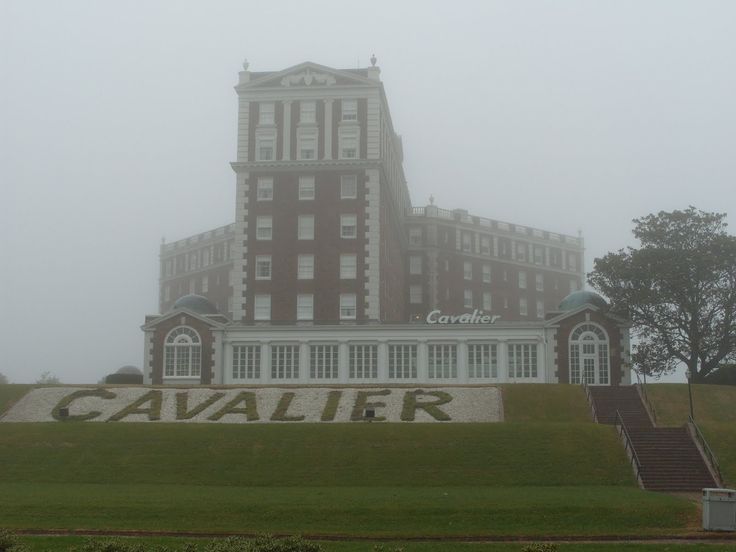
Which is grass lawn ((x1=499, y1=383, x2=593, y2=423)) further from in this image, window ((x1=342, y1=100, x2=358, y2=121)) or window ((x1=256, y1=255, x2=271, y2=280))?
window ((x1=342, y1=100, x2=358, y2=121))

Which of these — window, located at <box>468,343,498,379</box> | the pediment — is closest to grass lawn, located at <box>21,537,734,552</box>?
window, located at <box>468,343,498,379</box>

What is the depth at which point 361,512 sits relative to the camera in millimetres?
32375

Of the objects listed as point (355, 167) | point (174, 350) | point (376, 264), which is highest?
point (355, 167)

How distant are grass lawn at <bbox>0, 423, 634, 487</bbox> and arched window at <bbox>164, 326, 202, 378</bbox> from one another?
67.3 ft

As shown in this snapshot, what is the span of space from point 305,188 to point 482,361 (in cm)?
2129

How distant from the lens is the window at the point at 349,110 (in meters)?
80.2

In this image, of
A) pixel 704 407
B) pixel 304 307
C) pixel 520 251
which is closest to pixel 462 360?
pixel 304 307

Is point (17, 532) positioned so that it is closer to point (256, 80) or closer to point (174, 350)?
point (174, 350)

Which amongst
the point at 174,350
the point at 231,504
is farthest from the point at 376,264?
the point at 231,504

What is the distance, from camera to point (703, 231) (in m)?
65.6

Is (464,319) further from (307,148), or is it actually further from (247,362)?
(307,148)

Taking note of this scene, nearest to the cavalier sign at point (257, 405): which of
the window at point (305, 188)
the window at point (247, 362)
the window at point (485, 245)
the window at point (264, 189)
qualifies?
the window at point (247, 362)

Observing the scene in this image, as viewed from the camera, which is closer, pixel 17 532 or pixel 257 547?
pixel 257 547

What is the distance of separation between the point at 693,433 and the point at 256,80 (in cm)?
4835
